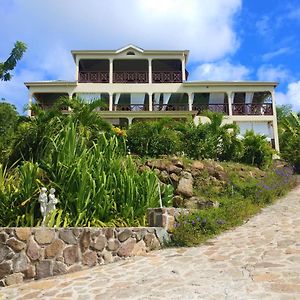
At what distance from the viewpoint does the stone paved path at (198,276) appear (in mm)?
5242

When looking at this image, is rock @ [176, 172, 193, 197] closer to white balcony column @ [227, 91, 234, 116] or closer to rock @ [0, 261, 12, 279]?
rock @ [0, 261, 12, 279]

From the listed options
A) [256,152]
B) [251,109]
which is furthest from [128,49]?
[256,152]

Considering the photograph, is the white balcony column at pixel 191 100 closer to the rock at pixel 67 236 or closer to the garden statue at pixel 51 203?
the garden statue at pixel 51 203

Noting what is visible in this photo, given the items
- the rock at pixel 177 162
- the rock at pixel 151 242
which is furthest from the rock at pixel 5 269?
the rock at pixel 177 162

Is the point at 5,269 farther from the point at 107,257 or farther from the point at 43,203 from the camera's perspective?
the point at 107,257

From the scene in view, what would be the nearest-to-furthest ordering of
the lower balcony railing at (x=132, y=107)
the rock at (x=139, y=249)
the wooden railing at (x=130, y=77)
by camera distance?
the rock at (x=139, y=249) → the lower balcony railing at (x=132, y=107) → the wooden railing at (x=130, y=77)

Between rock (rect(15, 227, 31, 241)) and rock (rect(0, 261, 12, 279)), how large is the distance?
47 centimetres

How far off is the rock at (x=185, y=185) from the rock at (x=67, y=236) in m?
6.09

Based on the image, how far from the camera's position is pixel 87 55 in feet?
92.0

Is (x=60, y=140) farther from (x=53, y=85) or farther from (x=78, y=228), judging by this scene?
(x=53, y=85)

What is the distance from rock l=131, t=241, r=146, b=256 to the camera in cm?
774

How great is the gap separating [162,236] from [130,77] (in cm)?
2192

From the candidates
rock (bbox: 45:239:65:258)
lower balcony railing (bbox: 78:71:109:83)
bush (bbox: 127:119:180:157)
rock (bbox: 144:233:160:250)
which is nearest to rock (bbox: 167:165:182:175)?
bush (bbox: 127:119:180:157)

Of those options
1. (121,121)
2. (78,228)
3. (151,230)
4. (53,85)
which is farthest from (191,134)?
(53,85)
